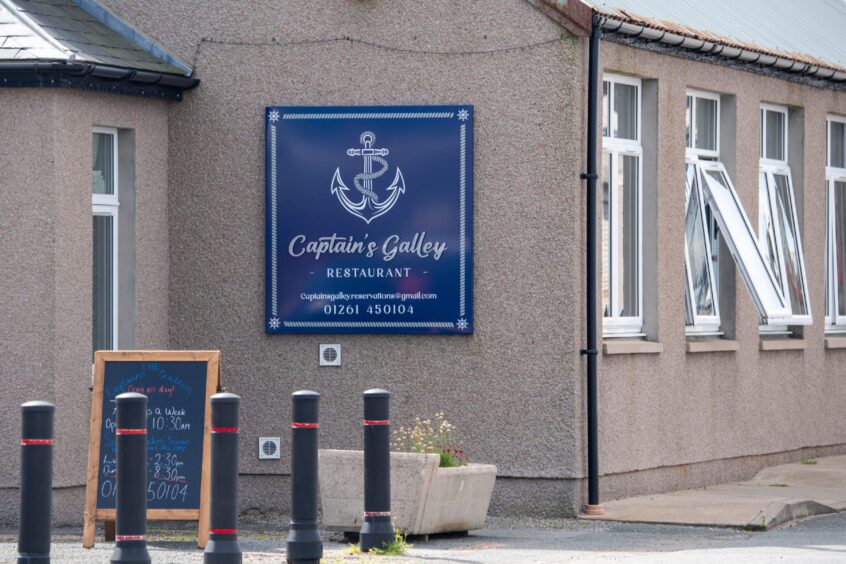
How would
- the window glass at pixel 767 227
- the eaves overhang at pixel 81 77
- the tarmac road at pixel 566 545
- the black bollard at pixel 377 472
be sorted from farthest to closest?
the window glass at pixel 767 227
the eaves overhang at pixel 81 77
the tarmac road at pixel 566 545
the black bollard at pixel 377 472

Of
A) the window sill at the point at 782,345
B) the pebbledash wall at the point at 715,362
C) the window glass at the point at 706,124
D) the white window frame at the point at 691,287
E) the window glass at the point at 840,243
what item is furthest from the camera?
the window glass at the point at 840,243

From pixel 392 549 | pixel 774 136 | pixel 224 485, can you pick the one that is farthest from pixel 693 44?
pixel 224 485

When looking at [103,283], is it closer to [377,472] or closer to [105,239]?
[105,239]

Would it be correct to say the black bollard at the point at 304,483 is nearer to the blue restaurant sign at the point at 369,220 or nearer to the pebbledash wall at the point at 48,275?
the pebbledash wall at the point at 48,275

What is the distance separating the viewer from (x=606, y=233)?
14891 millimetres

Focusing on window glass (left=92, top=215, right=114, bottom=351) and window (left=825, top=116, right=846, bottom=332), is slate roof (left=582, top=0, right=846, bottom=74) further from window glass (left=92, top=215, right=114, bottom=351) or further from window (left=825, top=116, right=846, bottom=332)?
window glass (left=92, top=215, right=114, bottom=351)

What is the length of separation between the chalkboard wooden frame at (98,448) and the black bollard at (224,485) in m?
2.01

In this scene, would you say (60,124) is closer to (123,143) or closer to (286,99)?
(123,143)

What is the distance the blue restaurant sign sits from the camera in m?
13.9

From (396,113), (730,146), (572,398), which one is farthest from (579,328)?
(730,146)

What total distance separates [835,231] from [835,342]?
1.40 m

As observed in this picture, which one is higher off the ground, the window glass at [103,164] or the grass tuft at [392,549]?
the window glass at [103,164]

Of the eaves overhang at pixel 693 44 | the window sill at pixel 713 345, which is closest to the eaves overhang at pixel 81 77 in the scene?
the eaves overhang at pixel 693 44

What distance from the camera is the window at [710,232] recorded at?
628 inches
